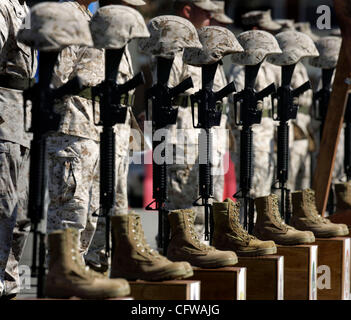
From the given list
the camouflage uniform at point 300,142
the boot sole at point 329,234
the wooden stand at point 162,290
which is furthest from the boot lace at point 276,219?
the camouflage uniform at point 300,142

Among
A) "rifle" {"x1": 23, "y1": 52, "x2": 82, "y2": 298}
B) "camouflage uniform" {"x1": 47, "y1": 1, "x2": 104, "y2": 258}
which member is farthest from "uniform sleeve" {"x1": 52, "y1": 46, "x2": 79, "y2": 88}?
"rifle" {"x1": 23, "y1": 52, "x2": 82, "y2": 298}

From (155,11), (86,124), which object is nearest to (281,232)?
(86,124)

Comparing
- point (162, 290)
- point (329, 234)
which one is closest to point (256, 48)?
point (329, 234)

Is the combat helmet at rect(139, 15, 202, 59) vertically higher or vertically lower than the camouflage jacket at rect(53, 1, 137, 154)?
higher

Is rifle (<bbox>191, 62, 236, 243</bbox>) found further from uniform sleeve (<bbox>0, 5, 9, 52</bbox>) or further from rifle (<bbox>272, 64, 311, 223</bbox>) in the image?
uniform sleeve (<bbox>0, 5, 9, 52</bbox>)

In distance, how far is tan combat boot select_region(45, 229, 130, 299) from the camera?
378 cm

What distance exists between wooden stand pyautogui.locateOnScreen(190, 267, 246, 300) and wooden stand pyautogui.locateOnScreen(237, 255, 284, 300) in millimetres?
405

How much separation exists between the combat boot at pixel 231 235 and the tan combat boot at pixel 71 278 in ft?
4.39

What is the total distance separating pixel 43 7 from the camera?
4043 millimetres

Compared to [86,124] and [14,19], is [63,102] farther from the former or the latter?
[14,19]

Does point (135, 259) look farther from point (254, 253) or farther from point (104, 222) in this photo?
point (104, 222)

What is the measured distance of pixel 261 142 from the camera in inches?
341

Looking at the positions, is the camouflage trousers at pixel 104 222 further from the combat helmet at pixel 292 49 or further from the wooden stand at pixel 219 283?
the combat helmet at pixel 292 49
